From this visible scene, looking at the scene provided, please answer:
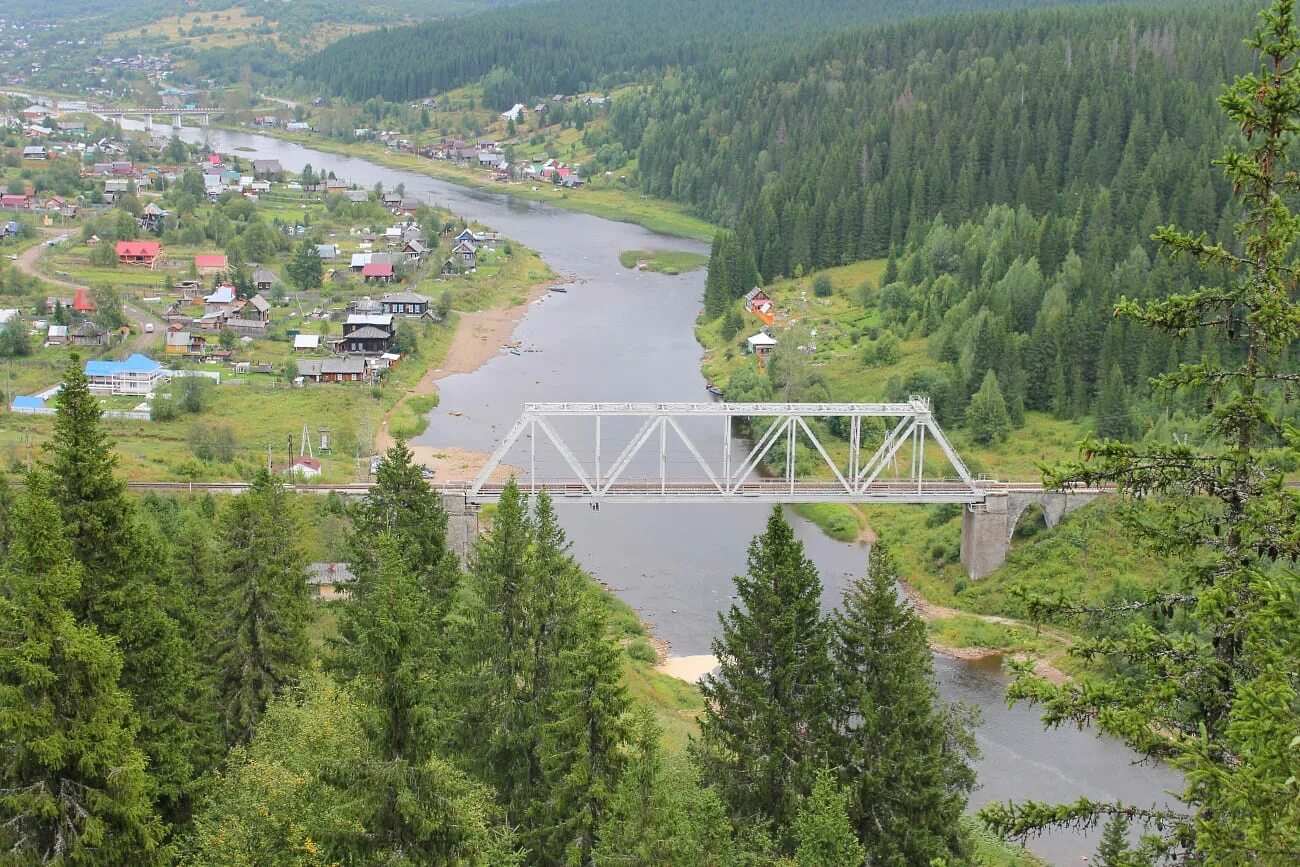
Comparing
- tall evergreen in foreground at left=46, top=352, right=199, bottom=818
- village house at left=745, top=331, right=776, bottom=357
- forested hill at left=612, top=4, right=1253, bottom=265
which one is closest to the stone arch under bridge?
village house at left=745, top=331, right=776, bottom=357

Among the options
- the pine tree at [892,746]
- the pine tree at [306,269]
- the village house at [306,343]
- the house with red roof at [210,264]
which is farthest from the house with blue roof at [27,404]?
the pine tree at [892,746]

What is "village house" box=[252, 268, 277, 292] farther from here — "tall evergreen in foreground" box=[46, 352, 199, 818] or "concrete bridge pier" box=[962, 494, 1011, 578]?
"tall evergreen in foreground" box=[46, 352, 199, 818]

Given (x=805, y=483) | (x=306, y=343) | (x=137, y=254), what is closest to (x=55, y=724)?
(x=805, y=483)

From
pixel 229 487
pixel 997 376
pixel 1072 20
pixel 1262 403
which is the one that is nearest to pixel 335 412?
pixel 229 487

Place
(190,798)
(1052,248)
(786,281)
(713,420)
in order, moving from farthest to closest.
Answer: (786,281) < (1052,248) < (713,420) < (190,798)

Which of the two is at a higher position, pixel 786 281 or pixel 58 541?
pixel 58 541

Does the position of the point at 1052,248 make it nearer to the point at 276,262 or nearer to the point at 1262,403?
the point at 276,262
